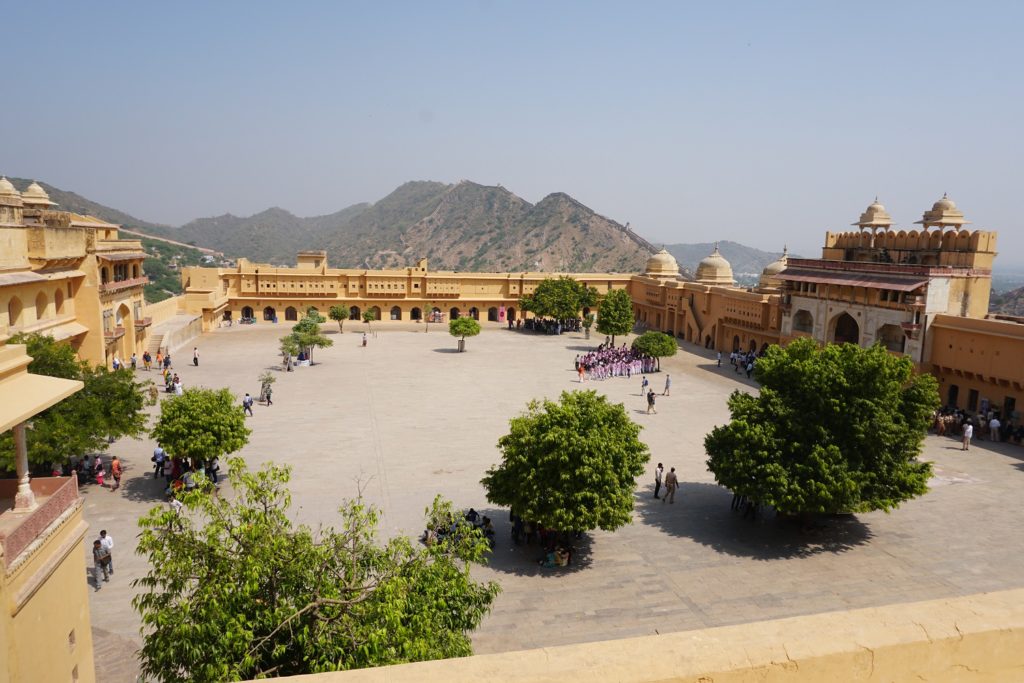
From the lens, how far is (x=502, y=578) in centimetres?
1315

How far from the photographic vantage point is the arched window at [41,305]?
80.9 feet

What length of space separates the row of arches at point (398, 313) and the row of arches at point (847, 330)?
25.2m

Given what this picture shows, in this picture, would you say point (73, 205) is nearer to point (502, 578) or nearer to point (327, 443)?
point (327, 443)

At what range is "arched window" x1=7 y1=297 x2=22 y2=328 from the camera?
73.2 feet

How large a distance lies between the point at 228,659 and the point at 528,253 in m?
125

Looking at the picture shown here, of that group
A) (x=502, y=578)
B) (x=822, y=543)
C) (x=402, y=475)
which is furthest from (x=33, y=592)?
(x=822, y=543)

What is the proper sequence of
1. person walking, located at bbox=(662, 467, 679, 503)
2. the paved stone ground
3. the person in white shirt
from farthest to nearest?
the person in white shirt < person walking, located at bbox=(662, 467, 679, 503) < the paved stone ground

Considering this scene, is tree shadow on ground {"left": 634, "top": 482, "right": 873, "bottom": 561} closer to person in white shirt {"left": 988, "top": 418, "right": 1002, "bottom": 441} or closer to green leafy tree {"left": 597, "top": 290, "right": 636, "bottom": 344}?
person in white shirt {"left": 988, "top": 418, "right": 1002, "bottom": 441}

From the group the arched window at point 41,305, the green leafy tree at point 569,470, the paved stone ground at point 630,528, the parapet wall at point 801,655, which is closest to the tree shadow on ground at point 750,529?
the paved stone ground at point 630,528

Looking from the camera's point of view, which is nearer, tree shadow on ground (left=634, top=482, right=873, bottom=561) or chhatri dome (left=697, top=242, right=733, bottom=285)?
tree shadow on ground (left=634, top=482, right=873, bottom=561)

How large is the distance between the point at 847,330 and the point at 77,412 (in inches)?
1252

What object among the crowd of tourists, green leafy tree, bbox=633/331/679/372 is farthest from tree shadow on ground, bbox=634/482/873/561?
green leafy tree, bbox=633/331/679/372

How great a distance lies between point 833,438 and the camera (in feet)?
46.9

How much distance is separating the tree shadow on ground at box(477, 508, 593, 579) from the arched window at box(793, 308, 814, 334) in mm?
25262
